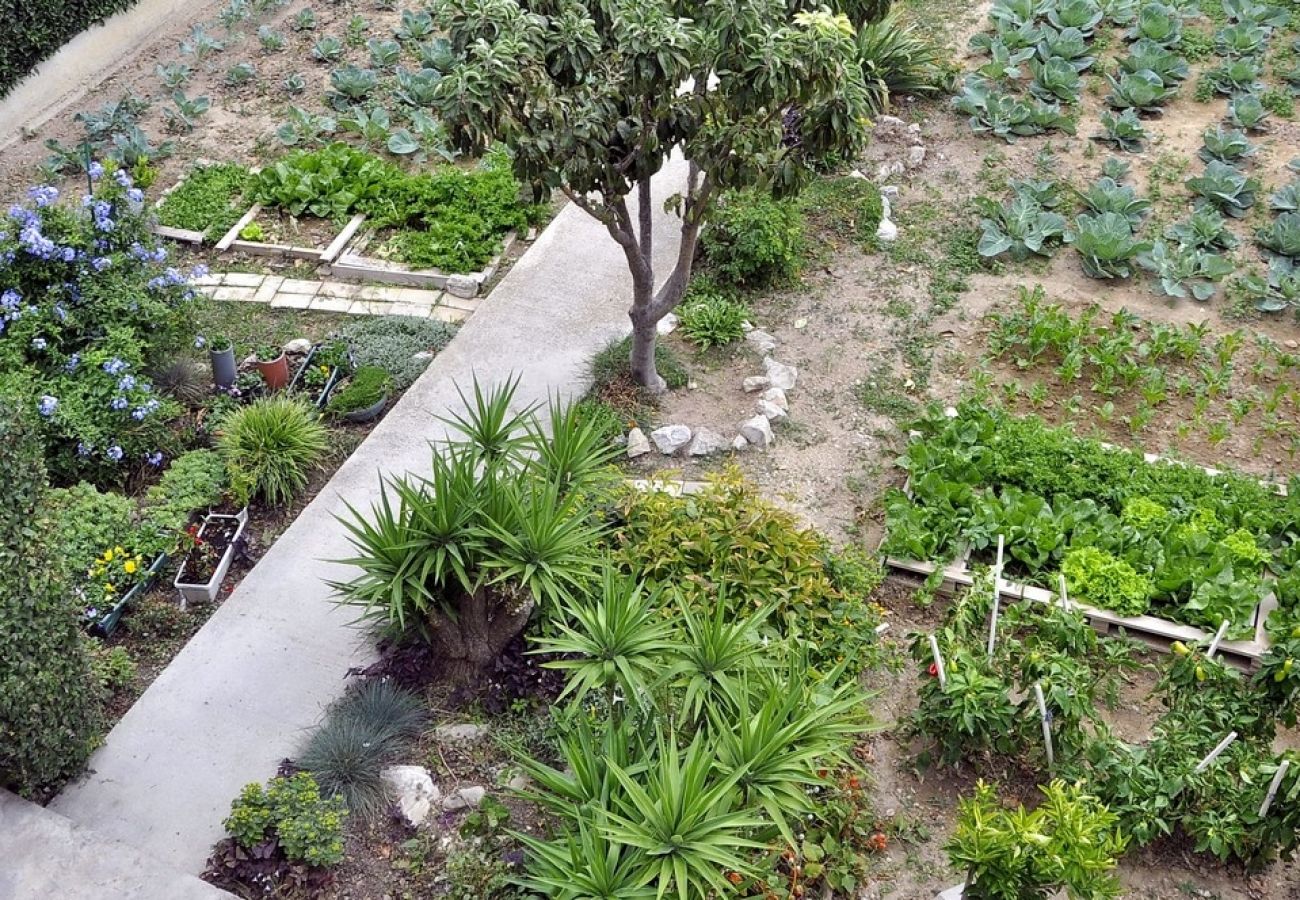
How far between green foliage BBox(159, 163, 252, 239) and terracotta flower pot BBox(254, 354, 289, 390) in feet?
6.68

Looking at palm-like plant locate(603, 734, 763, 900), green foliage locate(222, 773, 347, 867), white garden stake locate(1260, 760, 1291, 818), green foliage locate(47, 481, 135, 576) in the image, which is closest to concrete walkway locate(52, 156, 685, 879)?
green foliage locate(222, 773, 347, 867)

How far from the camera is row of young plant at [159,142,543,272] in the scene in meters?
8.75

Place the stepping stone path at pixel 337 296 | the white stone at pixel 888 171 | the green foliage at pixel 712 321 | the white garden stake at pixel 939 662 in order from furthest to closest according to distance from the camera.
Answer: the white stone at pixel 888 171 < the stepping stone path at pixel 337 296 < the green foliage at pixel 712 321 < the white garden stake at pixel 939 662

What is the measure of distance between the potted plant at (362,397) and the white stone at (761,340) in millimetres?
2411

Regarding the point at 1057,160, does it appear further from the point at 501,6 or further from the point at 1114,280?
the point at 501,6

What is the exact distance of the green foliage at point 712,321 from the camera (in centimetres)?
789

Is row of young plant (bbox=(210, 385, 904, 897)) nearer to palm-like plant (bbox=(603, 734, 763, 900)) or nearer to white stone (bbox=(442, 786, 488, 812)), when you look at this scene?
palm-like plant (bbox=(603, 734, 763, 900))

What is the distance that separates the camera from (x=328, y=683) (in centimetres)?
576

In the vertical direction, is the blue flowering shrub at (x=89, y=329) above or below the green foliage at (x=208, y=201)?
above

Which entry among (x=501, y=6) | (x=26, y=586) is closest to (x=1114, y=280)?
(x=501, y=6)

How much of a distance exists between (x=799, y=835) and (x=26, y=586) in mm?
3297

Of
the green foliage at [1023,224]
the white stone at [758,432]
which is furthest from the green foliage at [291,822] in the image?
the green foliage at [1023,224]

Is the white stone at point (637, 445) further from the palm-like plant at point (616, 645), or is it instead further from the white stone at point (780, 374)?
the palm-like plant at point (616, 645)

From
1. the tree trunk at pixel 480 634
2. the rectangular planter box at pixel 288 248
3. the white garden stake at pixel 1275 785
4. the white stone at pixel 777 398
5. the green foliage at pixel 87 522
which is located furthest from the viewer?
the rectangular planter box at pixel 288 248
